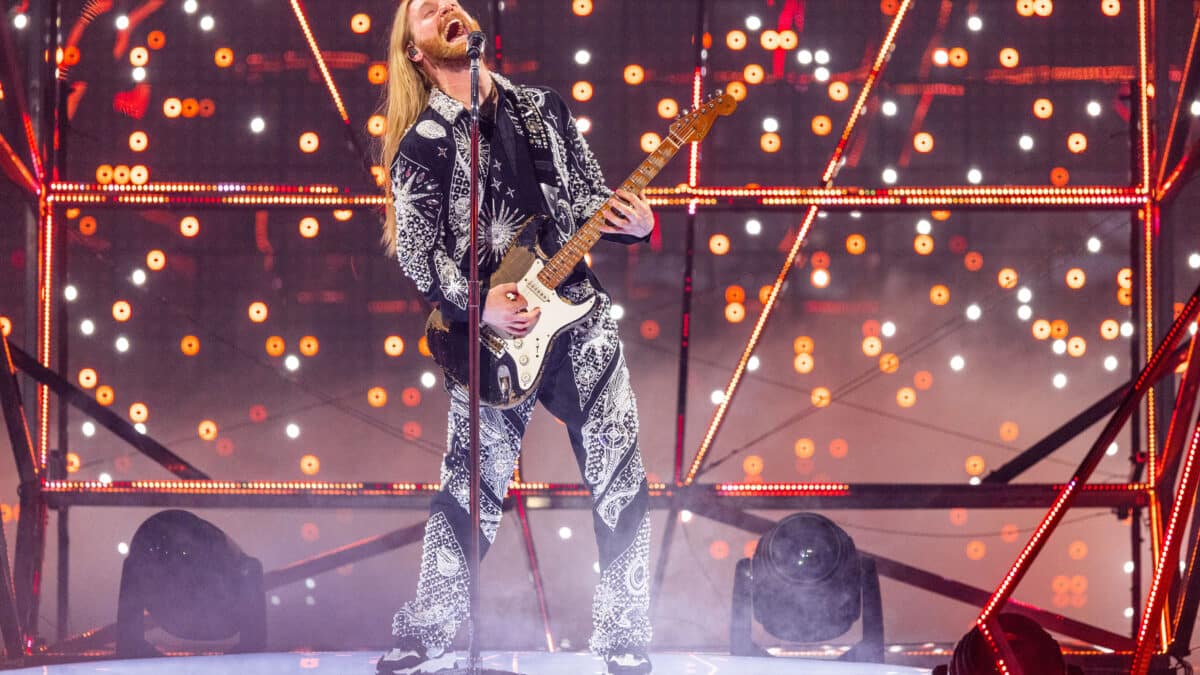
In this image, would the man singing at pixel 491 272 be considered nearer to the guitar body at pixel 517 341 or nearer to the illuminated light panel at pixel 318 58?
the guitar body at pixel 517 341

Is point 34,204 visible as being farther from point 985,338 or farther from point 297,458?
point 985,338

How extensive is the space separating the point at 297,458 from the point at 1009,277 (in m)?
3.30

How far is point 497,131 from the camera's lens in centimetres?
345

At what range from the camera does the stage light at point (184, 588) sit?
13.8 feet

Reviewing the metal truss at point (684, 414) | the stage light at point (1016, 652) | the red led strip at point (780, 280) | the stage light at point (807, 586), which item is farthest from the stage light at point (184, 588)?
the stage light at point (1016, 652)

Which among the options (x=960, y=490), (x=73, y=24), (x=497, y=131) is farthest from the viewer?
(x=73, y=24)

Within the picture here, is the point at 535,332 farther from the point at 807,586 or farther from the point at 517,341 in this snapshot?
the point at 807,586

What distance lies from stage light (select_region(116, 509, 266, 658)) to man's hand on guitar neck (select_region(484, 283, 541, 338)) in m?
1.55

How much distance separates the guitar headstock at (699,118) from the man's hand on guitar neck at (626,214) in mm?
236

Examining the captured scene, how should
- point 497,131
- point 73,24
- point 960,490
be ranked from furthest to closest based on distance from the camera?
point 73,24 < point 960,490 < point 497,131

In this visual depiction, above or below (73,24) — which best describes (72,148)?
below

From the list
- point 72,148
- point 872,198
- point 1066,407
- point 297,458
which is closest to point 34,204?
point 72,148

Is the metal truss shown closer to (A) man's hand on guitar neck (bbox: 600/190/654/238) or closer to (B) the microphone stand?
(A) man's hand on guitar neck (bbox: 600/190/654/238)

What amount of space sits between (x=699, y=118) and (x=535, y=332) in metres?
0.76
